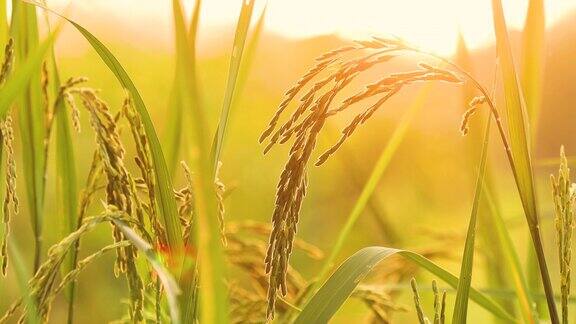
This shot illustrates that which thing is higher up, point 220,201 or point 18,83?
point 18,83

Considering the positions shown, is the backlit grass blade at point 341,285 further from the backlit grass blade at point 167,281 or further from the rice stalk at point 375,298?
the rice stalk at point 375,298

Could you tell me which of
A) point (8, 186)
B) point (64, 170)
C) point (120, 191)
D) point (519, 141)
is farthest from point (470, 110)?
point (64, 170)

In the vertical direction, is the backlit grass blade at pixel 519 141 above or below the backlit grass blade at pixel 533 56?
below

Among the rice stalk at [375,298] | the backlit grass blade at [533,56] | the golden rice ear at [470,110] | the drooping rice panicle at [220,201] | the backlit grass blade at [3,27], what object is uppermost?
the backlit grass blade at [3,27]

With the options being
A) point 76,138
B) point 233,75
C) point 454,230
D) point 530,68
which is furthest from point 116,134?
point 76,138

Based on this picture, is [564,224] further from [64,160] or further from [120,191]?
[64,160]

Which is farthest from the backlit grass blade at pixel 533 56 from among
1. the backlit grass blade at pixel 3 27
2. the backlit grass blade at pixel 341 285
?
the backlit grass blade at pixel 3 27

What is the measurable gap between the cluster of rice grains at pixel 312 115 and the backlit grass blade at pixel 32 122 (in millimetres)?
554

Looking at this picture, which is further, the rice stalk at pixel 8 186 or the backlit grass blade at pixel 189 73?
the rice stalk at pixel 8 186

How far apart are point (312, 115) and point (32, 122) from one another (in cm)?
62

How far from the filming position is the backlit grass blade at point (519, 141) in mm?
765

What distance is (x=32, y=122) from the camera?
47.6 inches

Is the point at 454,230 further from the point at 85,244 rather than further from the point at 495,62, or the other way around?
the point at 85,244

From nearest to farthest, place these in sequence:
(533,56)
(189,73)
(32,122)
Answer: (189,73), (533,56), (32,122)
